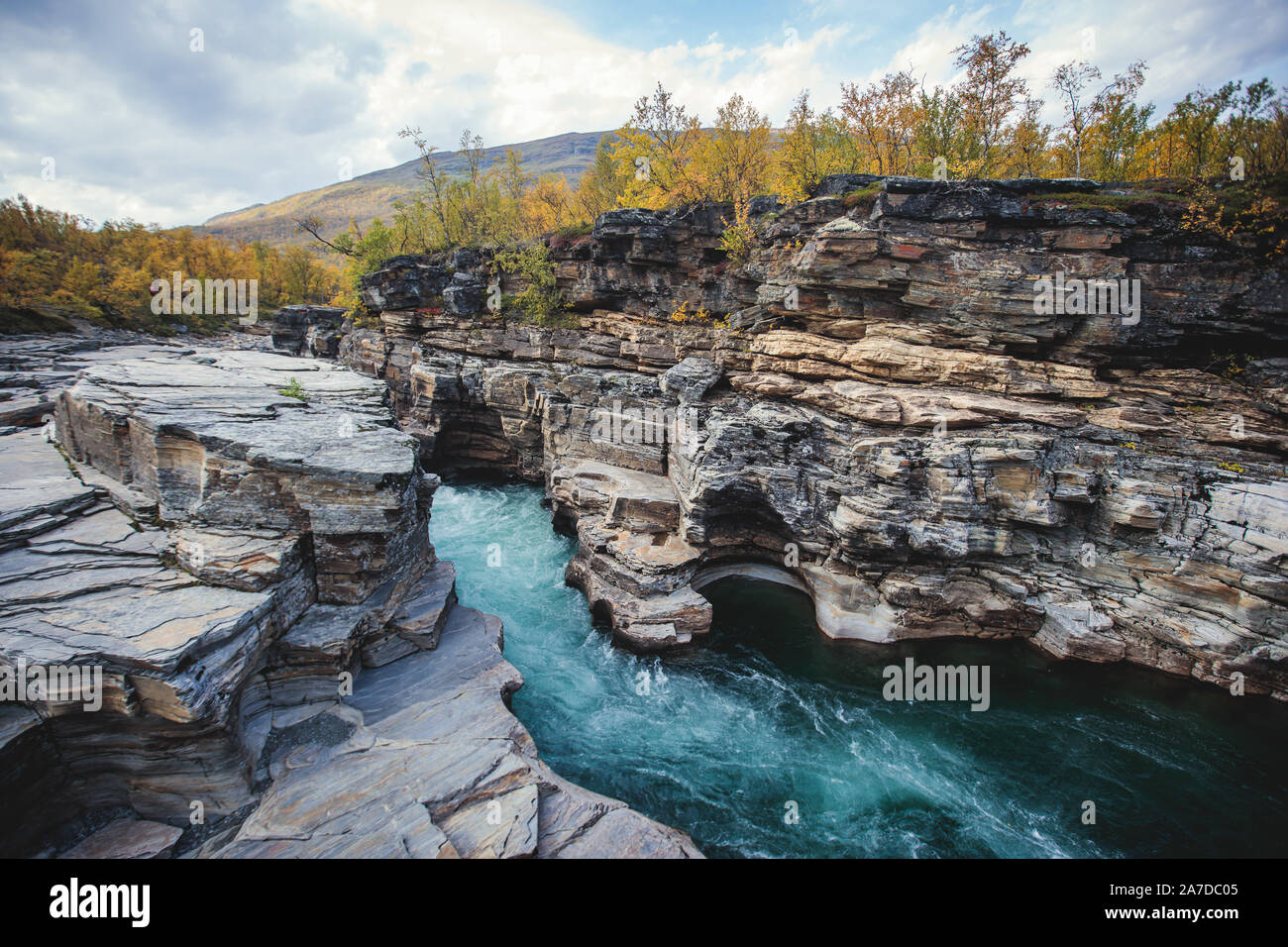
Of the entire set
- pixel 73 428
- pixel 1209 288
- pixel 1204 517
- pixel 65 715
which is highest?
pixel 1209 288

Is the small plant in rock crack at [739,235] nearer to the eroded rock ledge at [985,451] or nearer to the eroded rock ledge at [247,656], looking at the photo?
the eroded rock ledge at [985,451]

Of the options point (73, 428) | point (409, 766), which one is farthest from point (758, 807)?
point (73, 428)

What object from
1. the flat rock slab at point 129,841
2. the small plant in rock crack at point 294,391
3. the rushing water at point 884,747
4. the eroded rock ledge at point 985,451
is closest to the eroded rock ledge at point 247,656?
the flat rock slab at point 129,841

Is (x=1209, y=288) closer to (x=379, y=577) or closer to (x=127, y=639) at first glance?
(x=379, y=577)

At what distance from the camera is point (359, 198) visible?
141250mm

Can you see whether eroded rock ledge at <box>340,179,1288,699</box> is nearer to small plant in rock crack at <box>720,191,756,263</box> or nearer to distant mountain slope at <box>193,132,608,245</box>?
small plant in rock crack at <box>720,191,756,263</box>

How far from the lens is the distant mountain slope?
11906cm

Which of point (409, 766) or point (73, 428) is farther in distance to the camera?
point (73, 428)

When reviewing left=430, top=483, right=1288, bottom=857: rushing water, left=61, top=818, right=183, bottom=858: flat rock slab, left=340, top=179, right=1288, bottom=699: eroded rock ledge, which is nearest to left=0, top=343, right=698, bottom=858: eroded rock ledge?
left=61, top=818, right=183, bottom=858: flat rock slab

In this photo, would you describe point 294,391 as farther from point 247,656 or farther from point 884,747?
point 884,747

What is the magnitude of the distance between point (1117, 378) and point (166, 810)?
25.3 metres

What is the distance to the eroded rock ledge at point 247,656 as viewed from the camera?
7.06m
